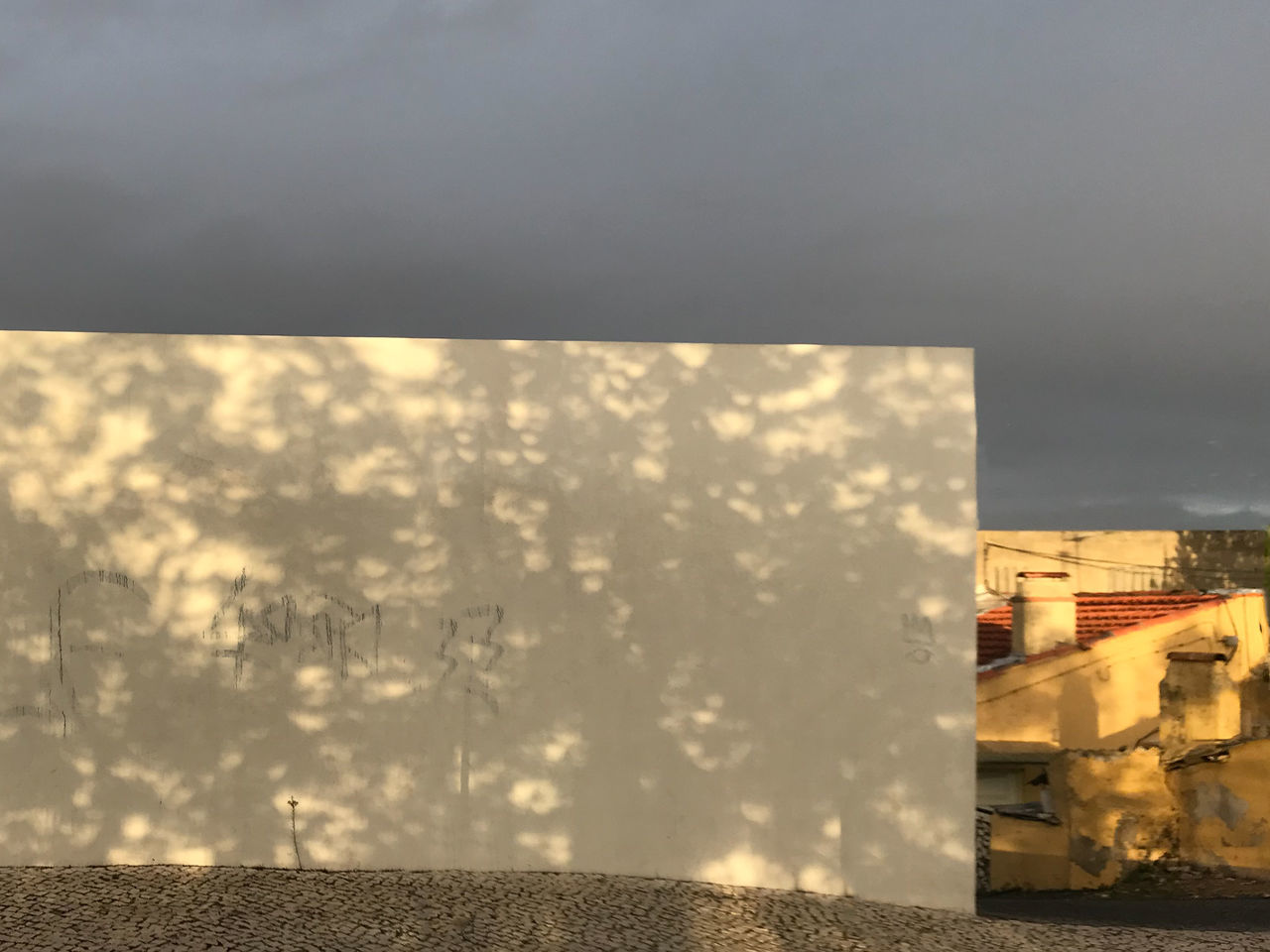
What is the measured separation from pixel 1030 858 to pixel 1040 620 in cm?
691

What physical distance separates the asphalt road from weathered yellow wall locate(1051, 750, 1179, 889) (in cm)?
41

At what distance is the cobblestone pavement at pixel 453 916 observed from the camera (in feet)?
21.7

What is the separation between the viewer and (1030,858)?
10.9 meters

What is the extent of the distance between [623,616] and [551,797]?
1224 millimetres

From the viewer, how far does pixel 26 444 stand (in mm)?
7734

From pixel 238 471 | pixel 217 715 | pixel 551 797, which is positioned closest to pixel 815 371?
pixel 551 797

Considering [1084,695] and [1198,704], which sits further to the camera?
[1084,695]

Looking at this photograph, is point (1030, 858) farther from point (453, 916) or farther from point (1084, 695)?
point (1084, 695)

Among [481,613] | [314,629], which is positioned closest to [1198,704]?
[481,613]

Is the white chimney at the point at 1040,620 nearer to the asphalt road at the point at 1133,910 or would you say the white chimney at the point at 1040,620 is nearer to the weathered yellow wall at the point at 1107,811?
the weathered yellow wall at the point at 1107,811

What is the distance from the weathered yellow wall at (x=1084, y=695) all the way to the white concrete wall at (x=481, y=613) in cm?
911

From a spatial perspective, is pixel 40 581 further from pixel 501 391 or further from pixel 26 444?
pixel 501 391

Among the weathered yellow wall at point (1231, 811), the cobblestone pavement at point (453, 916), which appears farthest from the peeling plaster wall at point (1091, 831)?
the cobblestone pavement at point (453, 916)

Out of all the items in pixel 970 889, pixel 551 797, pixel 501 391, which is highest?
pixel 501 391
